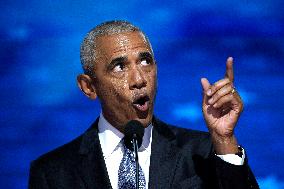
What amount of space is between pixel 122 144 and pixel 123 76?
0.84 feet

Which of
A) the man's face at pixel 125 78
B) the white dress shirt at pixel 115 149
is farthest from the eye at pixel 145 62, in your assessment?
the white dress shirt at pixel 115 149

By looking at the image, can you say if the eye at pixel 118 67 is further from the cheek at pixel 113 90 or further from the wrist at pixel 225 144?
the wrist at pixel 225 144

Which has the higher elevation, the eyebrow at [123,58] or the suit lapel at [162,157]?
the eyebrow at [123,58]

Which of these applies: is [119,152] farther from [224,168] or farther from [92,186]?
[224,168]

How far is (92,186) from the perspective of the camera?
224 centimetres

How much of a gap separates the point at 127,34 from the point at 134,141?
490 mm

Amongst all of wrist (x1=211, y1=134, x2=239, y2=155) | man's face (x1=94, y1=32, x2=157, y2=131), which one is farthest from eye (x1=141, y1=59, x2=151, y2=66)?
wrist (x1=211, y1=134, x2=239, y2=155)

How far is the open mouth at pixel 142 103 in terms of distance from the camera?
7.06 feet

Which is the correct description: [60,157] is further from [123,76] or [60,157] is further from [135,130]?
[135,130]

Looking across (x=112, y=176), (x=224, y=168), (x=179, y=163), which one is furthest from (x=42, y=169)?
(x=224, y=168)

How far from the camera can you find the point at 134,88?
215 cm

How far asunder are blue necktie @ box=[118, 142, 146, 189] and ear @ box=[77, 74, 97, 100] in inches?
10.2

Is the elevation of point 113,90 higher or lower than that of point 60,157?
higher

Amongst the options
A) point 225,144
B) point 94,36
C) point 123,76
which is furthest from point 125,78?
point 225,144
